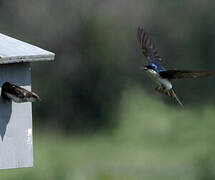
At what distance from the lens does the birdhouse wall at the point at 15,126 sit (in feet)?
26.2

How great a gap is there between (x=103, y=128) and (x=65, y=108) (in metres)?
1.11

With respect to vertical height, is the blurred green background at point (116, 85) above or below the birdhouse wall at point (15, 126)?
above

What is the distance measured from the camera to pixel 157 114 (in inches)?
534

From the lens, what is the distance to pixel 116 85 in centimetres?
1469

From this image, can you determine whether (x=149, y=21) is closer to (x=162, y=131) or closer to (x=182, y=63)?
(x=182, y=63)

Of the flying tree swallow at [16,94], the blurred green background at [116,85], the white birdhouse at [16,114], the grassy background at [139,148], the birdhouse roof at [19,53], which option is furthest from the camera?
the blurred green background at [116,85]

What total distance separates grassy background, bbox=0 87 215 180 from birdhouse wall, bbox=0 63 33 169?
2.69 meters

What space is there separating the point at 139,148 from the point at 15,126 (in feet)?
16.8

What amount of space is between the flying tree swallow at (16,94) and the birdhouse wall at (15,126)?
4cm

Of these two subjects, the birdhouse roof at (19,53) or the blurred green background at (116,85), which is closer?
the birdhouse roof at (19,53)

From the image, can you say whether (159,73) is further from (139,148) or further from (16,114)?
(139,148)

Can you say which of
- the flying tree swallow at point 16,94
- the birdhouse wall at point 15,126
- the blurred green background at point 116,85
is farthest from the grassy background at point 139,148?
the flying tree swallow at point 16,94

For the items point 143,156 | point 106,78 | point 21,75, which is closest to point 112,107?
point 106,78

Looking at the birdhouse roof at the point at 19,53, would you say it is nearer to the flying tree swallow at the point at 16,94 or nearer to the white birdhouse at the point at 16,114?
the white birdhouse at the point at 16,114
